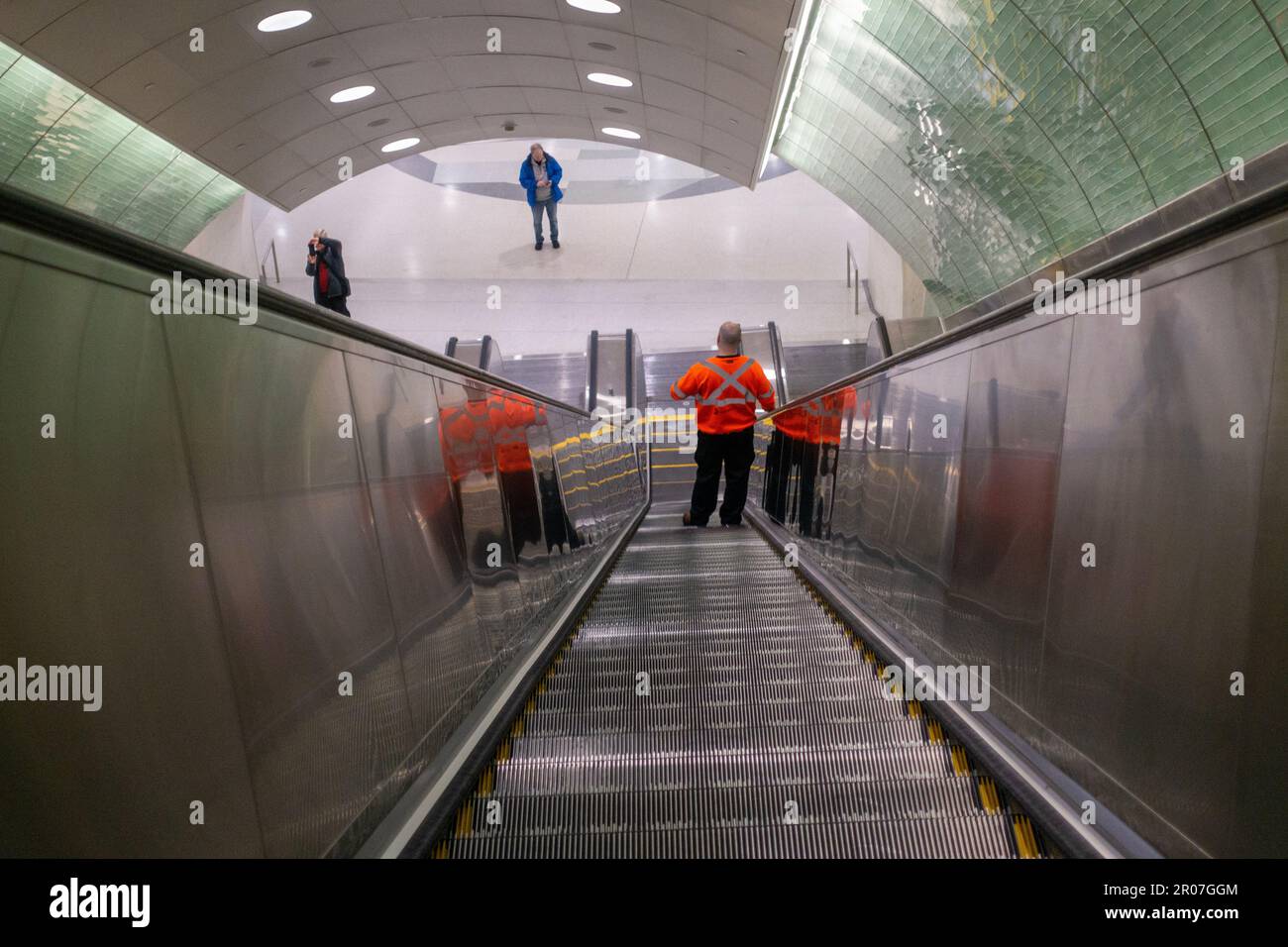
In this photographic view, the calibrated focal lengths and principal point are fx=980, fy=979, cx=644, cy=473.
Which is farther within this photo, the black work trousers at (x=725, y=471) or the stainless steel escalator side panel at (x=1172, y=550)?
the black work trousers at (x=725, y=471)

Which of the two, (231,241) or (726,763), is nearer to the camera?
(726,763)

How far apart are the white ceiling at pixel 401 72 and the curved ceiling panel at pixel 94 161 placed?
2.13ft

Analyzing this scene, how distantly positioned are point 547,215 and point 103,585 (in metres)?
25.2

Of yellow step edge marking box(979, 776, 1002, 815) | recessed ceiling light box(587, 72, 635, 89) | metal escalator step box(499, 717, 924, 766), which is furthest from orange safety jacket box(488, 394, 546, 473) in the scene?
recessed ceiling light box(587, 72, 635, 89)

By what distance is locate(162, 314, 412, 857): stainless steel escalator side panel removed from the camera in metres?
1.77

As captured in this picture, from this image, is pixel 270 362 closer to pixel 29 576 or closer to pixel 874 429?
pixel 29 576

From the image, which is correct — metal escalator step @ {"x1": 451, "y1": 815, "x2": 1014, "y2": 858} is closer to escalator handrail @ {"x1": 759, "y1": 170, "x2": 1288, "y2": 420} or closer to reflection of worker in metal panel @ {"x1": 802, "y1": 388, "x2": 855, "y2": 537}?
escalator handrail @ {"x1": 759, "y1": 170, "x2": 1288, "y2": 420}

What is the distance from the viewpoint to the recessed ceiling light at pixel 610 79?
51.7ft

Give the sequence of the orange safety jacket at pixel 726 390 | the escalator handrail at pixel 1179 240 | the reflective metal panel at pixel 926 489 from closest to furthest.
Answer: the escalator handrail at pixel 1179 240 → the reflective metal panel at pixel 926 489 → the orange safety jacket at pixel 726 390

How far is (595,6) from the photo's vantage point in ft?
42.6

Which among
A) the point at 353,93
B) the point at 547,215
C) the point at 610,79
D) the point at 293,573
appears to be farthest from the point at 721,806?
the point at 547,215

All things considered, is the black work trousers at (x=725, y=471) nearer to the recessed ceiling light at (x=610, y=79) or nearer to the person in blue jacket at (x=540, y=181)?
the recessed ceiling light at (x=610, y=79)

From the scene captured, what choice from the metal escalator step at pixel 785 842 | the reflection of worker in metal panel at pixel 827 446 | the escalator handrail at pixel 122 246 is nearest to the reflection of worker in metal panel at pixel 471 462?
the escalator handrail at pixel 122 246

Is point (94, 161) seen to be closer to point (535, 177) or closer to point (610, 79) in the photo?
point (610, 79)
